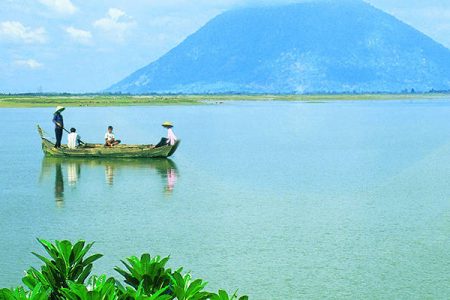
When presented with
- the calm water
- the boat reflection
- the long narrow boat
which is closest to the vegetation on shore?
the calm water

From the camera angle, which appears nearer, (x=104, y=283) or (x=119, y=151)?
(x=104, y=283)

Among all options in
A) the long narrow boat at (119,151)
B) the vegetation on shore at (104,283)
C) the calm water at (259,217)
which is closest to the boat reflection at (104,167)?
the calm water at (259,217)

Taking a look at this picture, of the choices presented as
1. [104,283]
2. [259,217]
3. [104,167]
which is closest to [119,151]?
[104,167]

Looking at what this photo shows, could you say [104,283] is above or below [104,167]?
above

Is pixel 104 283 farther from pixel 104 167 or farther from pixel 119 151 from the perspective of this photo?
pixel 119 151

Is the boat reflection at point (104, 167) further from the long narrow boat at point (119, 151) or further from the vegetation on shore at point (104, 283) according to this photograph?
the vegetation on shore at point (104, 283)

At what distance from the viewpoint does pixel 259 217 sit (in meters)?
16.5

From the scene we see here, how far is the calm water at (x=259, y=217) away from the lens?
11.7m

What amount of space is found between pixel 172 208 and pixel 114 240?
3818 mm

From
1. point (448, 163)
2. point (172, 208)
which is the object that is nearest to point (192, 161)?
point (448, 163)

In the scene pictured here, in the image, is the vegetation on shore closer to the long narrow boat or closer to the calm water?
the calm water

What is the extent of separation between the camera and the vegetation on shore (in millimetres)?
5031

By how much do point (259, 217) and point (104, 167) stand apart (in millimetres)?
11323

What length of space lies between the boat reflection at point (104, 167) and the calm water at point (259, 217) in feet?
0.22
